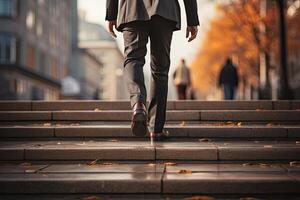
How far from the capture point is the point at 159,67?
5.21m

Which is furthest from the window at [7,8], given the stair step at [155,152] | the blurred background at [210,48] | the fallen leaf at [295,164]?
the fallen leaf at [295,164]

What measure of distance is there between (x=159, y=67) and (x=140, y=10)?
68 centimetres

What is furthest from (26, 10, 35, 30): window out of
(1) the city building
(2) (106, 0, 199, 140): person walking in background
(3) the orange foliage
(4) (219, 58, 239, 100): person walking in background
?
(1) the city building

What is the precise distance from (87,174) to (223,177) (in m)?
1.21

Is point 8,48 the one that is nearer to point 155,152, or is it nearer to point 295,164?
point 155,152

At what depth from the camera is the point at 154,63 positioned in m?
5.21

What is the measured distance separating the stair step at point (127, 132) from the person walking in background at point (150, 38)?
0.42m

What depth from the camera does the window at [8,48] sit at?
37.0 m

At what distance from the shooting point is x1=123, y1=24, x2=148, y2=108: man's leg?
16.2 ft

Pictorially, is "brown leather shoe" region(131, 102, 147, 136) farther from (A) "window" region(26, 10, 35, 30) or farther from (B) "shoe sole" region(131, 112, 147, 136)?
(A) "window" region(26, 10, 35, 30)

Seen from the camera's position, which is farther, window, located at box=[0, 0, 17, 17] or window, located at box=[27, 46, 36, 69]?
window, located at box=[27, 46, 36, 69]

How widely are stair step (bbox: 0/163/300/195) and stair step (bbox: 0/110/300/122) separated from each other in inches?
92.7

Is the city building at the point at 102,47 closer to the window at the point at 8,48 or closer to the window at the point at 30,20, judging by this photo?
the window at the point at 30,20

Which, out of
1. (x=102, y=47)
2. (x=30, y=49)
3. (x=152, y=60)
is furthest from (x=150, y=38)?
(x=102, y=47)
